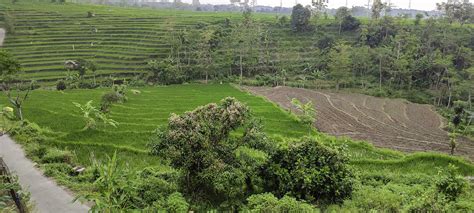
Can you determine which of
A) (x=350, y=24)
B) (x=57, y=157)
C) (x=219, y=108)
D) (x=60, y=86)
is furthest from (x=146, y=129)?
(x=350, y=24)

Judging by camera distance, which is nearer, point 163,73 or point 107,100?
point 107,100

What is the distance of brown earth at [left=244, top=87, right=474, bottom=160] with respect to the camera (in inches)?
1065

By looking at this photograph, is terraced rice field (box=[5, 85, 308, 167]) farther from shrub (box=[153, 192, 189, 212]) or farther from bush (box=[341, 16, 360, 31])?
bush (box=[341, 16, 360, 31])

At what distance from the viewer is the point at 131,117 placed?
29.2 meters

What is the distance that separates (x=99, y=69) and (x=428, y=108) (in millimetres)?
39670

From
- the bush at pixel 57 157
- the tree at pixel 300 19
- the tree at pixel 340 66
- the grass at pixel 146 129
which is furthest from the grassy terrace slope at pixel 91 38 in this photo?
the bush at pixel 57 157

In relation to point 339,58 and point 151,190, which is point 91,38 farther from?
point 151,190

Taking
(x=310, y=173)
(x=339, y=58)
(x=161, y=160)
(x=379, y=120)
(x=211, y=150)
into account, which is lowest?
(x=379, y=120)

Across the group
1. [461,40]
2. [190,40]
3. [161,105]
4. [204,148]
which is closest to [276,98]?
[161,105]

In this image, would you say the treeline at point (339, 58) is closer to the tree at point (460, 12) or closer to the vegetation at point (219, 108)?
the vegetation at point (219, 108)

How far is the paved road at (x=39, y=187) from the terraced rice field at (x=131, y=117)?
272 centimetres

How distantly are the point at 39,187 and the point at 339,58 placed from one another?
39.2 metres

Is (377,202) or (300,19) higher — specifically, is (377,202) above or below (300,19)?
below

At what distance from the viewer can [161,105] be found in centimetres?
3394
